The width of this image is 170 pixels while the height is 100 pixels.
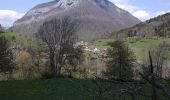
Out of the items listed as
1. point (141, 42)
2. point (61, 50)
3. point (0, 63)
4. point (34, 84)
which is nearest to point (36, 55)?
point (61, 50)

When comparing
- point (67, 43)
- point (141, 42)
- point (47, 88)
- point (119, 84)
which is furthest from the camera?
point (141, 42)

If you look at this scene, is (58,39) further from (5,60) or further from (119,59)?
(5,60)

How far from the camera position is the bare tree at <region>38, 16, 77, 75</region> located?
63.5m

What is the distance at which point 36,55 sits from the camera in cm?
7350

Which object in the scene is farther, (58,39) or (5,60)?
(58,39)

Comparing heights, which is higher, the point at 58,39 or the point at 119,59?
the point at 58,39

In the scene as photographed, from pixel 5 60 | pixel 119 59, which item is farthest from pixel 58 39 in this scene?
pixel 5 60

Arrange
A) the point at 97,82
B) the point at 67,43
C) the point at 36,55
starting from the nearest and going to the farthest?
the point at 97,82 → the point at 67,43 → the point at 36,55

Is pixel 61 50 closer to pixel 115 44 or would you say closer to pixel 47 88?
pixel 115 44

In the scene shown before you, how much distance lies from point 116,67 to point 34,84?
2426 cm

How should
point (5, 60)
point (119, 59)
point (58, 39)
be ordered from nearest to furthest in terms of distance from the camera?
point (5, 60) → point (119, 59) → point (58, 39)

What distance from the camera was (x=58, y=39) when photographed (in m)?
70.3

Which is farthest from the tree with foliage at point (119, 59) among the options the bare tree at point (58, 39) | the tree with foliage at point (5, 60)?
the tree with foliage at point (5, 60)

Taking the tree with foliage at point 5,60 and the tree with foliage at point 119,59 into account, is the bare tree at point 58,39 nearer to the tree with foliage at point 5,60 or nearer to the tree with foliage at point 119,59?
the tree with foliage at point 119,59
